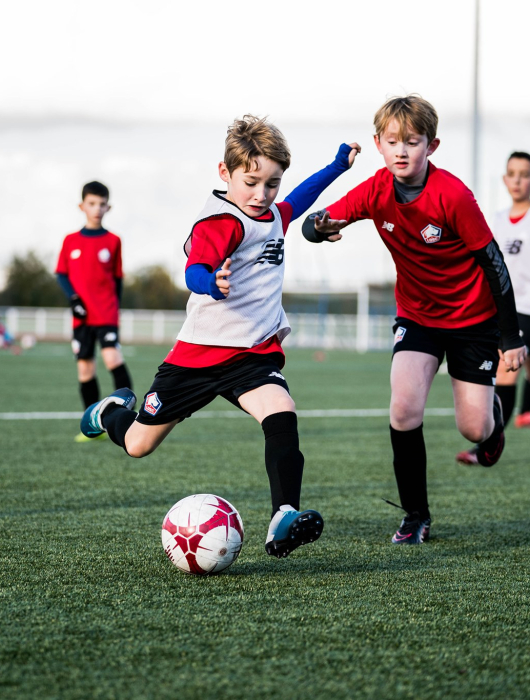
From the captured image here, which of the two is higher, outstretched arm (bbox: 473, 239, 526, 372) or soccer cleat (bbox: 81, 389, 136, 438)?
outstretched arm (bbox: 473, 239, 526, 372)

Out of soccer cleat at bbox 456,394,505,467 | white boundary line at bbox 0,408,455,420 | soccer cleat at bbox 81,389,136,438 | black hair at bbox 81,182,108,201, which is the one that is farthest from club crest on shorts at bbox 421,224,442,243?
white boundary line at bbox 0,408,455,420

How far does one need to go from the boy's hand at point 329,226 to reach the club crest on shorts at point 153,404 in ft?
3.47

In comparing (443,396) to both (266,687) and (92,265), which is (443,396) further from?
(266,687)

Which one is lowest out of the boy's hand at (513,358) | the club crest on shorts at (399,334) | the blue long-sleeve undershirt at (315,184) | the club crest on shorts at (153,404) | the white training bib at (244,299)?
the club crest on shorts at (153,404)

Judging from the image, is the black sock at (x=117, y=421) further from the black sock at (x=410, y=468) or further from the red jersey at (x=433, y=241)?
the red jersey at (x=433, y=241)

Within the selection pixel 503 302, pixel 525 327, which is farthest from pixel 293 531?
pixel 525 327

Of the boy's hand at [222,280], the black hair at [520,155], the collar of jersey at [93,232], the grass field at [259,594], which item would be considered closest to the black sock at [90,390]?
the collar of jersey at [93,232]

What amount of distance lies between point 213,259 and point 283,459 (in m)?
0.81

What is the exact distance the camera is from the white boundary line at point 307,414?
967 centimetres

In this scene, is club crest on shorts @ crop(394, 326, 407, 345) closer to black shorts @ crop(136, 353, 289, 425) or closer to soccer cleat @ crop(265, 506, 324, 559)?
black shorts @ crop(136, 353, 289, 425)

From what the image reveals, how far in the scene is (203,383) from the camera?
371cm

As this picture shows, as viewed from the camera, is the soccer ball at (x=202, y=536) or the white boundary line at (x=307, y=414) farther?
the white boundary line at (x=307, y=414)

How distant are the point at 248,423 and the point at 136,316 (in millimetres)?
32889

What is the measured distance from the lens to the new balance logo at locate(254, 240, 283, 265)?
3.72m
